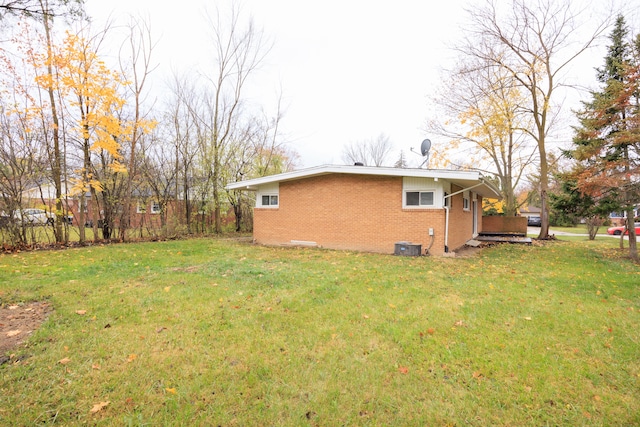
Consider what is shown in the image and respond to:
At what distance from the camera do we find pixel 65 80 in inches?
370

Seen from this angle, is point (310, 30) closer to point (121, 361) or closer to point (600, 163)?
point (600, 163)

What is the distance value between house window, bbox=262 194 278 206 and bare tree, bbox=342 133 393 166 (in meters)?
26.2

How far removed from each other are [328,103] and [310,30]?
9238 millimetres

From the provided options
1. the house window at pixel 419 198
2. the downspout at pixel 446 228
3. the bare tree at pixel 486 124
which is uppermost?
the bare tree at pixel 486 124

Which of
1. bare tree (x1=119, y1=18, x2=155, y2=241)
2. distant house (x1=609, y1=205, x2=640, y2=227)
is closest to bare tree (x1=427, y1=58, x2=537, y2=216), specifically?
distant house (x1=609, y1=205, x2=640, y2=227)

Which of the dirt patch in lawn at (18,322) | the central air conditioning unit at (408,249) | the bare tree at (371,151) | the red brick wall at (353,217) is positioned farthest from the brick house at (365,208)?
the bare tree at (371,151)

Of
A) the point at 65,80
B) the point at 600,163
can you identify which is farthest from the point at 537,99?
the point at 65,80

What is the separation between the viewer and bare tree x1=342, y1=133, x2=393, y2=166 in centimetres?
3728

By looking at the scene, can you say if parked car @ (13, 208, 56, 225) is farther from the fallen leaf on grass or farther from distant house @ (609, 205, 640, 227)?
distant house @ (609, 205, 640, 227)

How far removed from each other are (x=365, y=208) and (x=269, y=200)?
14.6 feet

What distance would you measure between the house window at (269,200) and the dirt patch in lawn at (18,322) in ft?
27.9

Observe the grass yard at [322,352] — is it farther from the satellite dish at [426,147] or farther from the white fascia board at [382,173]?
the satellite dish at [426,147]

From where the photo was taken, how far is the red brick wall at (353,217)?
9.64 metres

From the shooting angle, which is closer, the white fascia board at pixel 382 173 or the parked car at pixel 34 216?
the white fascia board at pixel 382 173
